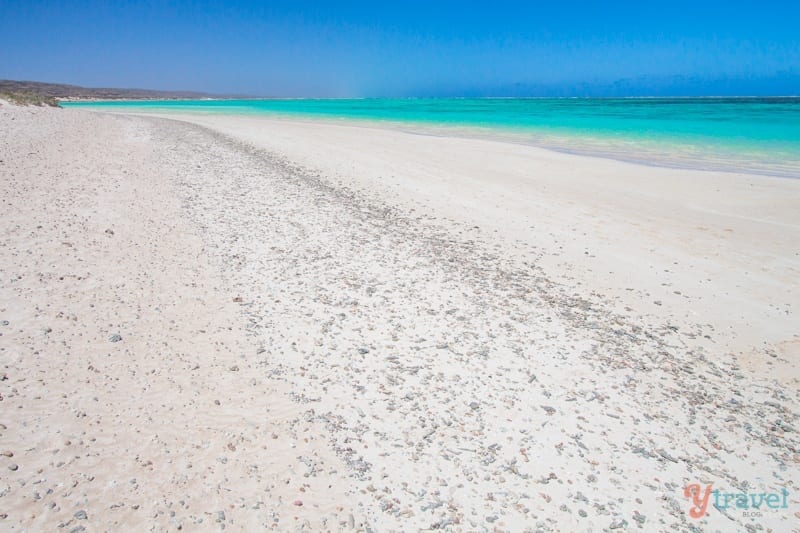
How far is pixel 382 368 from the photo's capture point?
4.79 m

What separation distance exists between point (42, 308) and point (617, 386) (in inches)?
271

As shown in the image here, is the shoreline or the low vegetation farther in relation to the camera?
the low vegetation

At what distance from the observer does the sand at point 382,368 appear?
10.8 feet

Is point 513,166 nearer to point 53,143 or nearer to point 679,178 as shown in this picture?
point 679,178

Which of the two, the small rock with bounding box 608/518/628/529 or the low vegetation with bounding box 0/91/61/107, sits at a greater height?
the low vegetation with bounding box 0/91/61/107

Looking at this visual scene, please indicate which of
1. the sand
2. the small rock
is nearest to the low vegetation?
the sand

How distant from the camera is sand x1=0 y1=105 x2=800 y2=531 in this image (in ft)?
10.8

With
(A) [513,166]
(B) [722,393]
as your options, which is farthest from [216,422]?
(A) [513,166]

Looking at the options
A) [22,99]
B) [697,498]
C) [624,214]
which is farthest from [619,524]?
[22,99]

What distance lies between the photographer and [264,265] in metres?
7.34

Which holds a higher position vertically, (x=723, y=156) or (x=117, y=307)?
(x=723, y=156)

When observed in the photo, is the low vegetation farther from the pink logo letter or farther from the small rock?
the pink logo letter

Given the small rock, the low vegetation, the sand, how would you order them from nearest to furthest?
the small rock, the sand, the low vegetation

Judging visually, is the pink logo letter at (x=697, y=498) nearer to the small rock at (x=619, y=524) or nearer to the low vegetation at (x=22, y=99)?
the small rock at (x=619, y=524)
